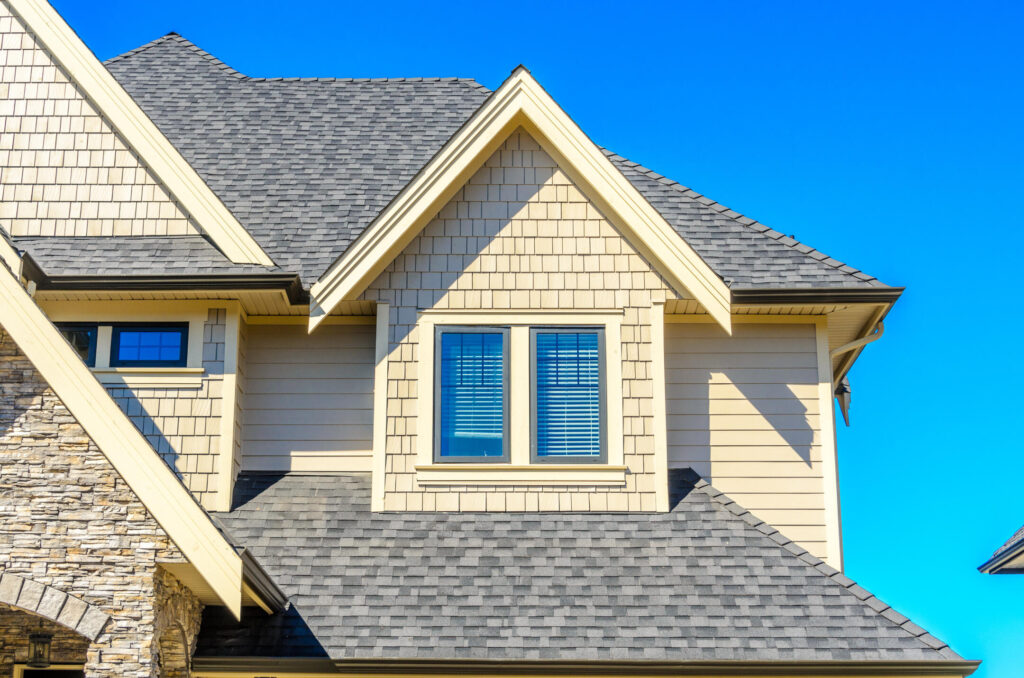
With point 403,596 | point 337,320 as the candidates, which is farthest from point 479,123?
point 403,596

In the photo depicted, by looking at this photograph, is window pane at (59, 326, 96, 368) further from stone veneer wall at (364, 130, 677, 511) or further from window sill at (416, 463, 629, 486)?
window sill at (416, 463, 629, 486)

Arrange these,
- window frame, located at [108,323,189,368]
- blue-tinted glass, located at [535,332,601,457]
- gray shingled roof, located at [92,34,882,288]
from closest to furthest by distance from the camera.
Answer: blue-tinted glass, located at [535,332,601,457], window frame, located at [108,323,189,368], gray shingled roof, located at [92,34,882,288]

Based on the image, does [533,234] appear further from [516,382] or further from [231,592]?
[231,592]

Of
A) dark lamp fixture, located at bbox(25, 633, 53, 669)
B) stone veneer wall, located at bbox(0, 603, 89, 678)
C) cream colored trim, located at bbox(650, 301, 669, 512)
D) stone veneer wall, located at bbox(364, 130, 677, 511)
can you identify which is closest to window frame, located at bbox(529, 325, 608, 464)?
stone veneer wall, located at bbox(364, 130, 677, 511)

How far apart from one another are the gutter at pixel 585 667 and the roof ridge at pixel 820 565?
0.35 meters

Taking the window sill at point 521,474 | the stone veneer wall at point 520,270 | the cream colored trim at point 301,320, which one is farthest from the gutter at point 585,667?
the cream colored trim at point 301,320

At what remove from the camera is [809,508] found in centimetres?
1310

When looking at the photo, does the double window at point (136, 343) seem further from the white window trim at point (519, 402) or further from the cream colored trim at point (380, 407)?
the white window trim at point (519, 402)

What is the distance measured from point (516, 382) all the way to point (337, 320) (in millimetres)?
2165

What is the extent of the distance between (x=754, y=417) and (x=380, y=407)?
3.93 m

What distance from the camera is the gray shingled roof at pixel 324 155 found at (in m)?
13.8

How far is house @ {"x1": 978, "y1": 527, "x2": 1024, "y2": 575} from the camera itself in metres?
14.1

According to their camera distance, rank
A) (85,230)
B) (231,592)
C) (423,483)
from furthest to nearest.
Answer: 1. (85,230)
2. (423,483)
3. (231,592)

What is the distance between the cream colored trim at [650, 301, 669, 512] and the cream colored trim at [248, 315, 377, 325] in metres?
2.98
